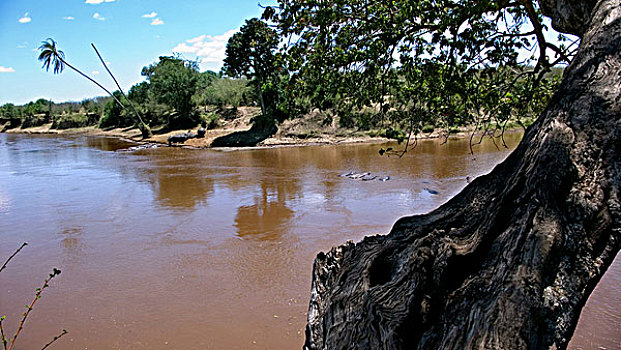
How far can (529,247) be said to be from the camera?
169 centimetres

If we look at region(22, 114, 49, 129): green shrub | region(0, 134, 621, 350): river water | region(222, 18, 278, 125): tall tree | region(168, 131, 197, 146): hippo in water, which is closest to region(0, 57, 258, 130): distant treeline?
region(168, 131, 197, 146): hippo in water

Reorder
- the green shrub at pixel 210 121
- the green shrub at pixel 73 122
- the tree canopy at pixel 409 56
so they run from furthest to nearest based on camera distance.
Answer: the green shrub at pixel 73 122 → the green shrub at pixel 210 121 → the tree canopy at pixel 409 56

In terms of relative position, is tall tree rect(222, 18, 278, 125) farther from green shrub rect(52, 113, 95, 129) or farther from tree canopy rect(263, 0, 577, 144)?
green shrub rect(52, 113, 95, 129)

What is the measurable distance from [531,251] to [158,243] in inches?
260

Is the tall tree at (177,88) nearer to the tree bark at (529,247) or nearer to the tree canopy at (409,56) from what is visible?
the tree canopy at (409,56)

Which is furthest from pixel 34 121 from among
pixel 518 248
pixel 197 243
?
pixel 518 248

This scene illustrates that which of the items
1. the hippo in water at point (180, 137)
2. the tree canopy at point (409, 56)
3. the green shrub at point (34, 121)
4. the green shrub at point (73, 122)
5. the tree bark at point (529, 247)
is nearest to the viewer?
the tree bark at point (529, 247)

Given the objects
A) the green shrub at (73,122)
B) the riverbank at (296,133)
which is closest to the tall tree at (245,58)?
the riverbank at (296,133)

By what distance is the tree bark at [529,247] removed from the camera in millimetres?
1613

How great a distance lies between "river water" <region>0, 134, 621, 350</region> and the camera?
4496 mm

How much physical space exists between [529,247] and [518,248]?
45mm

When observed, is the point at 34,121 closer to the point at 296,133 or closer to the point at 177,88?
the point at 177,88

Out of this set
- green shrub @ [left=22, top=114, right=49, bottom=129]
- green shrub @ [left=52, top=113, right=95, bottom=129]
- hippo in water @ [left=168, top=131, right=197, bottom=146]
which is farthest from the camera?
green shrub @ [left=22, top=114, right=49, bottom=129]

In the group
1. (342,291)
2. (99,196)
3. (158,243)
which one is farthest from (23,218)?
(342,291)
